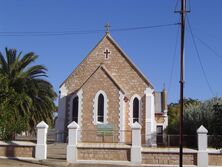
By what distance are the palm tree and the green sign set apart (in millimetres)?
4855

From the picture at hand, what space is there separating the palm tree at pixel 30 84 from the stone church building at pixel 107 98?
6.78 ft

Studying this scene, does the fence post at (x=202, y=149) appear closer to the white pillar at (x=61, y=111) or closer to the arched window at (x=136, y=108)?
the arched window at (x=136, y=108)

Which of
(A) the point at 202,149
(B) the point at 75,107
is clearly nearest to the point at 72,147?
(A) the point at 202,149

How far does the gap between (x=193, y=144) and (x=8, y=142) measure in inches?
485

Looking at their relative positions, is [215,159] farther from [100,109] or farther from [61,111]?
[61,111]

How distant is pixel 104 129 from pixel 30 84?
288 inches

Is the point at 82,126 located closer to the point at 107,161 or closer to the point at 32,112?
the point at 32,112

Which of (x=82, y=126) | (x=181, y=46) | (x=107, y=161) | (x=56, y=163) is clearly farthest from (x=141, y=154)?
(x=82, y=126)

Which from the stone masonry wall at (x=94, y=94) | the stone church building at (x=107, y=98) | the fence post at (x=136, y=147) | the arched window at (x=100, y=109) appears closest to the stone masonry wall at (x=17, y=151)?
the fence post at (x=136, y=147)

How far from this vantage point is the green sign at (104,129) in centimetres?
3775

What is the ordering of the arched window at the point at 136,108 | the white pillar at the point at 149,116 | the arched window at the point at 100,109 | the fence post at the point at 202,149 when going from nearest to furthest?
the fence post at the point at 202,149
the arched window at the point at 100,109
the white pillar at the point at 149,116
the arched window at the point at 136,108

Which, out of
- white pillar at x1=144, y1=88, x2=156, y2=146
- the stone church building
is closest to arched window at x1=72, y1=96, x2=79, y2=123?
the stone church building

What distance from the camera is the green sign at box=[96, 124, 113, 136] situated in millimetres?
37750

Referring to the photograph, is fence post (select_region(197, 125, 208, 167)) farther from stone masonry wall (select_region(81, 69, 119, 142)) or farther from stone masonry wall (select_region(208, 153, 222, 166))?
stone masonry wall (select_region(81, 69, 119, 142))
